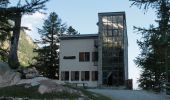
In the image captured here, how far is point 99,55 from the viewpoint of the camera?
5912cm

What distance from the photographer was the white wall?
61031 mm

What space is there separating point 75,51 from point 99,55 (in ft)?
15.5

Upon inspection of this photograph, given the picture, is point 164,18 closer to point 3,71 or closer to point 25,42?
point 3,71

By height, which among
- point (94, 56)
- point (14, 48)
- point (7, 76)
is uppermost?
point (94, 56)

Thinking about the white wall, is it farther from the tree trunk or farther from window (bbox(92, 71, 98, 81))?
the tree trunk

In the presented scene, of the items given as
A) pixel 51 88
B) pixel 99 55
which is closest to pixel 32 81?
pixel 51 88

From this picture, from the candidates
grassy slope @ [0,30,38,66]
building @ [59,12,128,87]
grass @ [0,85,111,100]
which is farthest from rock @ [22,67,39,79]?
building @ [59,12,128,87]

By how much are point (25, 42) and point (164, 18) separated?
158 meters

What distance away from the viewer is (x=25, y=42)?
17512 centimetres

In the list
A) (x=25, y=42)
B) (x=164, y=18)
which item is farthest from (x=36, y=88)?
(x=25, y=42)

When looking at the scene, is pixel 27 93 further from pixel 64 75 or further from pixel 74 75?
pixel 64 75

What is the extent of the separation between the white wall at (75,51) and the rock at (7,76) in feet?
118

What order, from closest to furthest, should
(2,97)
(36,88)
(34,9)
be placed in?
(2,97) → (36,88) → (34,9)

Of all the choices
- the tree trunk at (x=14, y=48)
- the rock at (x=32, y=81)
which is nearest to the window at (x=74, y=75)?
the tree trunk at (x=14, y=48)
